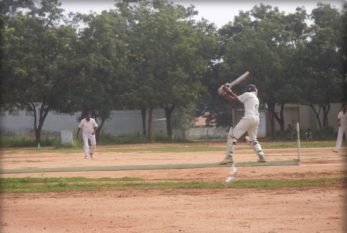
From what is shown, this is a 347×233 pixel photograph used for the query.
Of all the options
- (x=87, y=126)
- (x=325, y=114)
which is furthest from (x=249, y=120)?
(x=325, y=114)

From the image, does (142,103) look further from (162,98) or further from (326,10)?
(326,10)

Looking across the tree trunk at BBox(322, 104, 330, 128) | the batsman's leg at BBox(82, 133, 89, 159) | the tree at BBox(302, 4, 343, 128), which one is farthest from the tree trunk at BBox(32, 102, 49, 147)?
the batsman's leg at BBox(82, 133, 89, 159)

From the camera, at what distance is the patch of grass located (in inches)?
529

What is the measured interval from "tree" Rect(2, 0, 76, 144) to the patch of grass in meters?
31.6

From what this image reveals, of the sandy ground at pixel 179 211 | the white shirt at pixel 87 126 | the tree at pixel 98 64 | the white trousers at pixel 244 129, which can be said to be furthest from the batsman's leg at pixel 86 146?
the tree at pixel 98 64

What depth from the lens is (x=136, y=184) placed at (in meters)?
14.3

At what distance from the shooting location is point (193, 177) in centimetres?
1577

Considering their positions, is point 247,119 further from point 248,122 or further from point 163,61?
point 163,61

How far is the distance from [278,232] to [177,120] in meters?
60.7

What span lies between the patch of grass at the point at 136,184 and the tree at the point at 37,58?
104ft

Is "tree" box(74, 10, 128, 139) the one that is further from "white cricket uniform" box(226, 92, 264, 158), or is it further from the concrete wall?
"white cricket uniform" box(226, 92, 264, 158)

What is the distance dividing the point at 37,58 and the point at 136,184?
114 feet

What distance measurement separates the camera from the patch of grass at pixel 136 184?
13448 millimetres

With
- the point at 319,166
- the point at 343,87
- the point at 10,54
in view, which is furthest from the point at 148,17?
the point at 319,166
